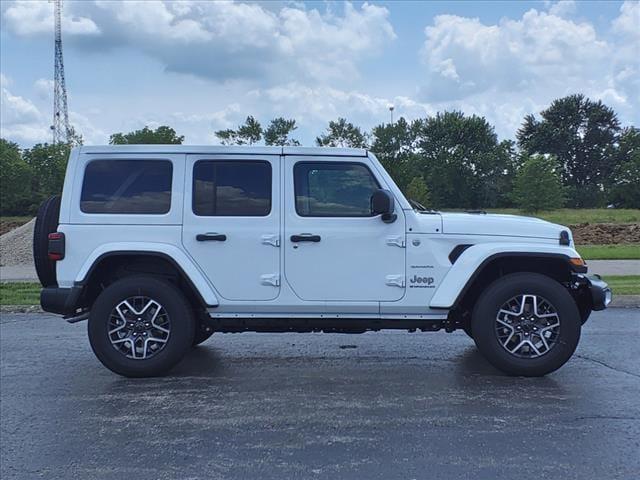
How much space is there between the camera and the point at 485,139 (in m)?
80.1

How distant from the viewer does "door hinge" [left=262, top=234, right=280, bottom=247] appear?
5.46m

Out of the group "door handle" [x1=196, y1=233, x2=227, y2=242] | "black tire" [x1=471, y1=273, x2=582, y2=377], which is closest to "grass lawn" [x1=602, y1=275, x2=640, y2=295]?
"black tire" [x1=471, y1=273, x2=582, y2=377]

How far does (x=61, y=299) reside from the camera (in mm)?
5473

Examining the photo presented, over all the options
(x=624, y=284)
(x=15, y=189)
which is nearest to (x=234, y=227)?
(x=624, y=284)

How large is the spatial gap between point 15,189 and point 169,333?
43795mm

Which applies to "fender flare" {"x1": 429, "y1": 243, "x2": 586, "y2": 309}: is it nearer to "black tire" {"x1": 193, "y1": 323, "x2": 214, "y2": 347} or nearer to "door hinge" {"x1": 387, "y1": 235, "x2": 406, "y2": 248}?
"door hinge" {"x1": 387, "y1": 235, "x2": 406, "y2": 248}

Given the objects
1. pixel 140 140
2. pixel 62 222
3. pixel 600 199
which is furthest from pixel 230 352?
pixel 600 199

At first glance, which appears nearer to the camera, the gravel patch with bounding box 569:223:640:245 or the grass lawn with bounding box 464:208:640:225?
the gravel patch with bounding box 569:223:640:245

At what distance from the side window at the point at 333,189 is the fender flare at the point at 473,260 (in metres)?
0.93

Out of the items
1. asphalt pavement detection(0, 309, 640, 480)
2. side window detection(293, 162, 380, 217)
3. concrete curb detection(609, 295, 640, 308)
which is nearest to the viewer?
asphalt pavement detection(0, 309, 640, 480)

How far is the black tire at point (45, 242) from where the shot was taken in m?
5.67

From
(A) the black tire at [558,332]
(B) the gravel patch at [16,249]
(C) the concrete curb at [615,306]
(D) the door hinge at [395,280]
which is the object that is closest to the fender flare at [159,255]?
(D) the door hinge at [395,280]

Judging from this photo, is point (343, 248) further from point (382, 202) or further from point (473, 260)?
point (473, 260)

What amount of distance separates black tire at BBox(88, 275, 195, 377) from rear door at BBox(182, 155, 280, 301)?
41cm
